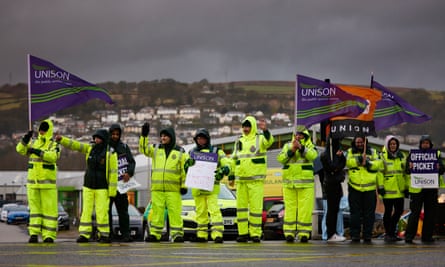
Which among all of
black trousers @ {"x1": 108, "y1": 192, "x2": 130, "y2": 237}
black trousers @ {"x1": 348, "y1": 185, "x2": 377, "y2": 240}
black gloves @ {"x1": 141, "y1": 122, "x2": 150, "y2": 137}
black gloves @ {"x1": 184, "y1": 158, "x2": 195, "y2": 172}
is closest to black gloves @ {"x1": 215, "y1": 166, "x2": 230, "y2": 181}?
black gloves @ {"x1": 184, "y1": 158, "x2": 195, "y2": 172}

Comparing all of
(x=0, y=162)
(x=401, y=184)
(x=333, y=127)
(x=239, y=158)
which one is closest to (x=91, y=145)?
(x=239, y=158)

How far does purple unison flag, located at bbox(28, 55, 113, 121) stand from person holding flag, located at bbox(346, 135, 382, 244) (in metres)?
4.70

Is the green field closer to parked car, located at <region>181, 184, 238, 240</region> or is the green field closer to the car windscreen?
the car windscreen

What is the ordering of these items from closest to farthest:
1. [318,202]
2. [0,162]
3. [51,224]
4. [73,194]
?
[51,224] < [318,202] < [73,194] < [0,162]

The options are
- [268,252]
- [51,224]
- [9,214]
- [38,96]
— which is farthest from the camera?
[9,214]

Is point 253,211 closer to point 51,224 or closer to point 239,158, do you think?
point 239,158

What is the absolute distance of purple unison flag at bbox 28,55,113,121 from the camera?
18016 mm

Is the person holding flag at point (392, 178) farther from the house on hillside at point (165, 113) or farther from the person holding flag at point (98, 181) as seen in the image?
the house on hillside at point (165, 113)

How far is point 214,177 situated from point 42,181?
2965mm

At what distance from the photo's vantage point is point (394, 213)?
18.8 meters

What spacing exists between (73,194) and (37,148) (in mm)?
57560

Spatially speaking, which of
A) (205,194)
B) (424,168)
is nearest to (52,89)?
(205,194)

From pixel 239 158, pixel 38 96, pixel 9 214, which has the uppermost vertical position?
pixel 38 96

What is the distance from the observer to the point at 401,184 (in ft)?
61.1
